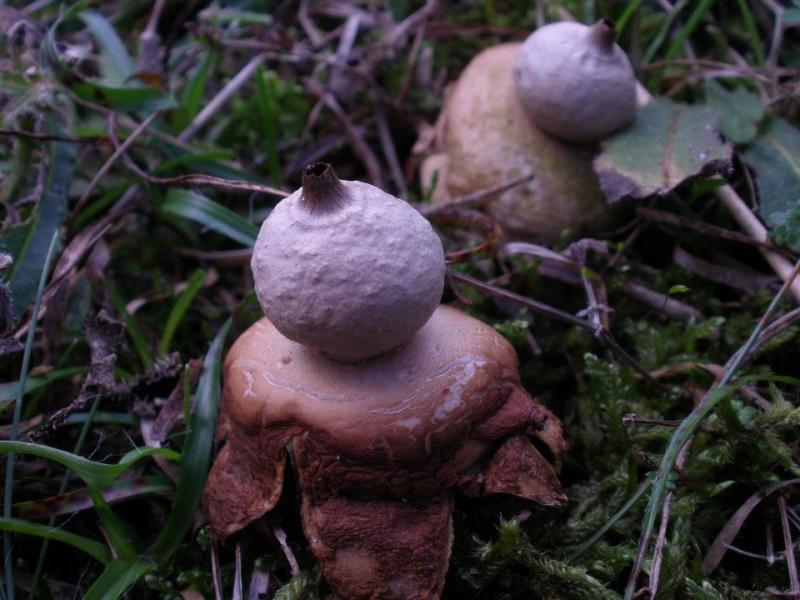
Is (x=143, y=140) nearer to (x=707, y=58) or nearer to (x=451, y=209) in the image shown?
(x=451, y=209)

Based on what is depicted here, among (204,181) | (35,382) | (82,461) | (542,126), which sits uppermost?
(542,126)

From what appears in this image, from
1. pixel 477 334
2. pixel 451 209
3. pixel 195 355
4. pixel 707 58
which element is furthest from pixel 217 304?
pixel 707 58

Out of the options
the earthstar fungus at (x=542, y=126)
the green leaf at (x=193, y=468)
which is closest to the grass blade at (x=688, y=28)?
the earthstar fungus at (x=542, y=126)

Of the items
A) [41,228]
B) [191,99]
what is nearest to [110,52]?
[191,99]

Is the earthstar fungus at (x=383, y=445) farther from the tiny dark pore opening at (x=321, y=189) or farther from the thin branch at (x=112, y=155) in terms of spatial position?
the thin branch at (x=112, y=155)

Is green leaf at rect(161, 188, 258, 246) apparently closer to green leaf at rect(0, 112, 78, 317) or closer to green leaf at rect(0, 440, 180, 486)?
green leaf at rect(0, 112, 78, 317)

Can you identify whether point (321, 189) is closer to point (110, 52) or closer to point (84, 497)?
point (84, 497)

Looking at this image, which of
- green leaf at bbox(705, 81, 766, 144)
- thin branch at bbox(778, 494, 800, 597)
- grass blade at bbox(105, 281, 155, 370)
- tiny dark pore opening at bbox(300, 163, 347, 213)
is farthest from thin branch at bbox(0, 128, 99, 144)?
thin branch at bbox(778, 494, 800, 597)

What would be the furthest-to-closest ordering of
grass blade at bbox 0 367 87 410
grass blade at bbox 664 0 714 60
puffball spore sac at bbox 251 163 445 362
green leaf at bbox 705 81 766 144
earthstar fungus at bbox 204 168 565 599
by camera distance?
grass blade at bbox 664 0 714 60, green leaf at bbox 705 81 766 144, grass blade at bbox 0 367 87 410, earthstar fungus at bbox 204 168 565 599, puffball spore sac at bbox 251 163 445 362
